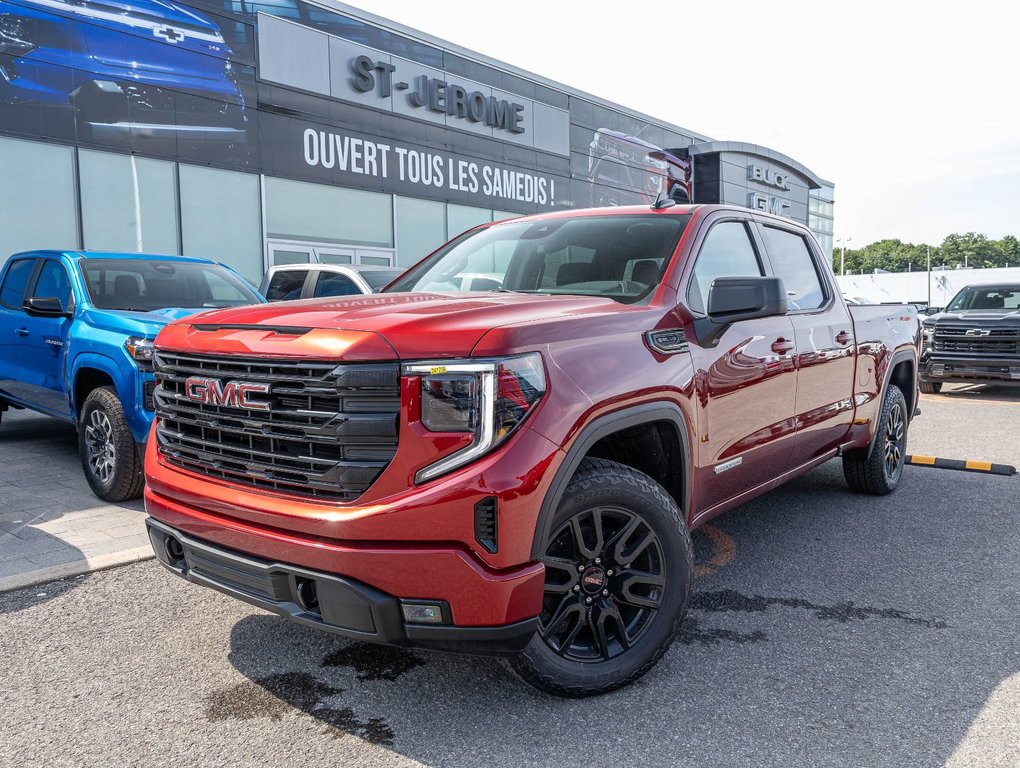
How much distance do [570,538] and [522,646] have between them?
42 centimetres

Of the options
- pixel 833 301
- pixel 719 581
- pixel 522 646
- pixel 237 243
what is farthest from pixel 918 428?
pixel 237 243

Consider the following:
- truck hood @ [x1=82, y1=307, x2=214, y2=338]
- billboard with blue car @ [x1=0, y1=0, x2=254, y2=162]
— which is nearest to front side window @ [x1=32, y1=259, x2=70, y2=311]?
truck hood @ [x1=82, y1=307, x2=214, y2=338]

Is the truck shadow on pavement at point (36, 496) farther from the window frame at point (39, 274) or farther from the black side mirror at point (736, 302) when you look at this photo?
the black side mirror at point (736, 302)

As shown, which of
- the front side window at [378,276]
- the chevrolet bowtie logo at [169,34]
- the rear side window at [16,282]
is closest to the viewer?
the rear side window at [16,282]

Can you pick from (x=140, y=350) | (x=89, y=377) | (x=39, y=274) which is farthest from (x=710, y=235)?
(x=39, y=274)

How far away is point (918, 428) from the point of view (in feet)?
29.6

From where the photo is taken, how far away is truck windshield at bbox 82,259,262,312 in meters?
6.10

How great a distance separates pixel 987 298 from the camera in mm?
12703

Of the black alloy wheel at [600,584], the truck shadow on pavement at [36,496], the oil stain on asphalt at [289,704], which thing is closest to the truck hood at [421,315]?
the black alloy wheel at [600,584]

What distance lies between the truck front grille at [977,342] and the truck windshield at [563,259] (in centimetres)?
976

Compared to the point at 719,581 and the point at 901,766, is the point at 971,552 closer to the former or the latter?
the point at 719,581

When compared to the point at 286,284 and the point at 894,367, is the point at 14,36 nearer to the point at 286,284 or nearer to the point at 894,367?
the point at 286,284

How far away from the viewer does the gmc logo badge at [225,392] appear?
2.69m

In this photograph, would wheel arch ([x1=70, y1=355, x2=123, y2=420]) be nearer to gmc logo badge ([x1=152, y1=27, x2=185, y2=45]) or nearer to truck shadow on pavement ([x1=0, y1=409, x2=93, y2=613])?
truck shadow on pavement ([x1=0, y1=409, x2=93, y2=613])
